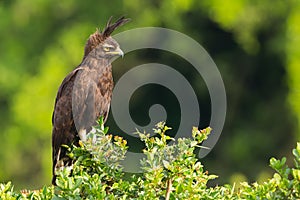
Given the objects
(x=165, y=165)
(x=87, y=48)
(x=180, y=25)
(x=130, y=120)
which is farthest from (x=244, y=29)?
(x=165, y=165)

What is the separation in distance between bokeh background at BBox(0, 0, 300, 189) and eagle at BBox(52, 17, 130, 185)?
5.85m

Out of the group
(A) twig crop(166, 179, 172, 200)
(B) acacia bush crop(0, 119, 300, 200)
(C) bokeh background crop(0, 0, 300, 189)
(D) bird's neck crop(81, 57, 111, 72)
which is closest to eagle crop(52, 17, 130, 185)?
(D) bird's neck crop(81, 57, 111, 72)

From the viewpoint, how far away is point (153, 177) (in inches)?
140

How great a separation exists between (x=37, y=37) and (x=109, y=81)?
723 centimetres

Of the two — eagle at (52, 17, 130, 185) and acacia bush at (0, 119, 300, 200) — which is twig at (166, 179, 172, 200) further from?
eagle at (52, 17, 130, 185)

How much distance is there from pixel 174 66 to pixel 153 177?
8808 millimetres

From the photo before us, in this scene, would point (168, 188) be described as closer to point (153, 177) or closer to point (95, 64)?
point (153, 177)

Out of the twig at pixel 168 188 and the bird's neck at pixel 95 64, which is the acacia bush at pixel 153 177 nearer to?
the twig at pixel 168 188

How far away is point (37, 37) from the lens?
1286cm

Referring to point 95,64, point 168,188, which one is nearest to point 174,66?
point 95,64

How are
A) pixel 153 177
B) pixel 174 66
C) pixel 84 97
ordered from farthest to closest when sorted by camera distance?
pixel 174 66 → pixel 84 97 → pixel 153 177

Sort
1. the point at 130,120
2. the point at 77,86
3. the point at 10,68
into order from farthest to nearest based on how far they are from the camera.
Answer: the point at 10,68 → the point at 130,120 → the point at 77,86

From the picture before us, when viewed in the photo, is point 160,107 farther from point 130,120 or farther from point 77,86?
point 77,86

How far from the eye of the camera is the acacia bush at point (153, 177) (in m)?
3.50
